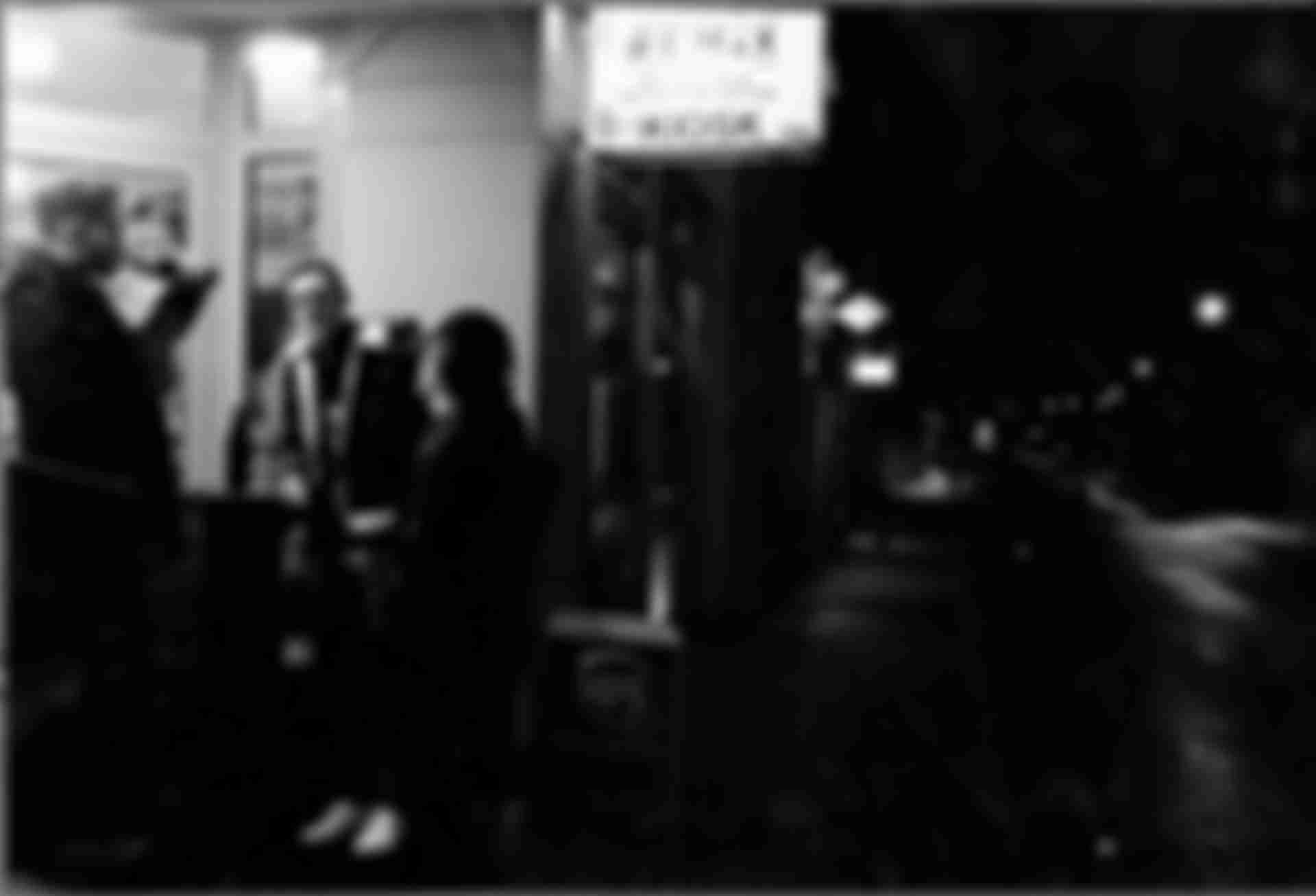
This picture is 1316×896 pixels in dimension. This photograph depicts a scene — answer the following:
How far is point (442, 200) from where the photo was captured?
6.61 m

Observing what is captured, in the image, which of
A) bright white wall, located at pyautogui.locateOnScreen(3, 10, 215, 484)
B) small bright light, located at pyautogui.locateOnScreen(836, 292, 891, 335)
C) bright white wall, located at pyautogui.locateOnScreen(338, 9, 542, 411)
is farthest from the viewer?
small bright light, located at pyautogui.locateOnScreen(836, 292, 891, 335)

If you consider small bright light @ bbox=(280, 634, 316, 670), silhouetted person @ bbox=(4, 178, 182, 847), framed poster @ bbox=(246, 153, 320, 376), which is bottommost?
small bright light @ bbox=(280, 634, 316, 670)

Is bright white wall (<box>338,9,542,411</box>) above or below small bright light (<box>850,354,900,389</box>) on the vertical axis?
above

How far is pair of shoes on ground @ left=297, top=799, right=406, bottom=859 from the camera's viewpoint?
6695 mm

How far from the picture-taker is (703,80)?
6.72 meters

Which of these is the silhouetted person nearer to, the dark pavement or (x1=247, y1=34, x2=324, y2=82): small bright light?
the dark pavement

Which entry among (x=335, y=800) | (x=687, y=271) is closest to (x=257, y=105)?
(x=335, y=800)

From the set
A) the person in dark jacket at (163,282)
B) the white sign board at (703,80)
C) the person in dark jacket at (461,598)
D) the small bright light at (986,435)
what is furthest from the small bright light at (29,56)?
the small bright light at (986,435)

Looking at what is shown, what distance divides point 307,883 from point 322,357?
6.53 ft

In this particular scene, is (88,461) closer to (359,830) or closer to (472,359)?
(472,359)

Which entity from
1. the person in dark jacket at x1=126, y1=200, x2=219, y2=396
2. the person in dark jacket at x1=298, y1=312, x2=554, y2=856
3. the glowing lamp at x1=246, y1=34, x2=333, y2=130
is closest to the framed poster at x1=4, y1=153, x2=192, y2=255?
the person in dark jacket at x1=126, y1=200, x2=219, y2=396

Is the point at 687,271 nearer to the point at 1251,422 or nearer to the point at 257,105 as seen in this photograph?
the point at 257,105

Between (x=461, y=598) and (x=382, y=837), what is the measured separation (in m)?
1.02

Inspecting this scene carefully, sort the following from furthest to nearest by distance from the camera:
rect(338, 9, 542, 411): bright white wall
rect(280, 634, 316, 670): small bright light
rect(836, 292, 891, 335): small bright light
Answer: rect(836, 292, 891, 335): small bright light, rect(280, 634, 316, 670): small bright light, rect(338, 9, 542, 411): bright white wall
